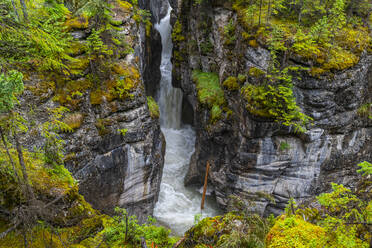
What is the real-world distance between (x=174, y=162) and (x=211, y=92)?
8456 millimetres

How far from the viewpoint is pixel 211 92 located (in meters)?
18.1

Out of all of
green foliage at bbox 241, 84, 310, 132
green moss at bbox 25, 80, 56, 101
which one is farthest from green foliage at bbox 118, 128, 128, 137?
green foliage at bbox 241, 84, 310, 132

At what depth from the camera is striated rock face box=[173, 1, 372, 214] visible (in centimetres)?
1349

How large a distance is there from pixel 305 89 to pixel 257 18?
5.65 meters

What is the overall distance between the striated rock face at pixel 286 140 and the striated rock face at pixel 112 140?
5.55 m

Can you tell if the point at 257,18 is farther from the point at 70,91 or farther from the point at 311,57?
the point at 70,91

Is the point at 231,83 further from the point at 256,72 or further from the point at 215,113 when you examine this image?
the point at 256,72

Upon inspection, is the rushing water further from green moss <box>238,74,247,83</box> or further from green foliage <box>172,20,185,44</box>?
green moss <box>238,74,247,83</box>

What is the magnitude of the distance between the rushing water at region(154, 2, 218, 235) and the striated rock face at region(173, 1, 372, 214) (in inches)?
107

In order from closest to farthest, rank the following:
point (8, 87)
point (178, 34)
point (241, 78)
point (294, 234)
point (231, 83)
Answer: point (8, 87)
point (294, 234)
point (241, 78)
point (231, 83)
point (178, 34)

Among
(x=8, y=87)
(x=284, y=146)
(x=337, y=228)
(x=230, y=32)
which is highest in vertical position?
(x=230, y=32)

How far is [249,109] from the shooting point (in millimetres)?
13781

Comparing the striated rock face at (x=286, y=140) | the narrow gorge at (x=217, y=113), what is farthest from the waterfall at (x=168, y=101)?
the striated rock face at (x=286, y=140)

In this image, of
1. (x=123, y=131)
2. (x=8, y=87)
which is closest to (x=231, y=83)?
(x=123, y=131)
